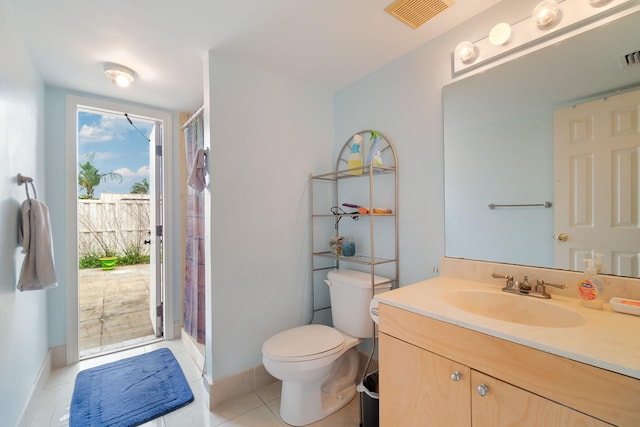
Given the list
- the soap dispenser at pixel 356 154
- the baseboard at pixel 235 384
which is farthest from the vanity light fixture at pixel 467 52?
the baseboard at pixel 235 384

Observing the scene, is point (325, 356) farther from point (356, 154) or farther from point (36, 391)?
point (36, 391)

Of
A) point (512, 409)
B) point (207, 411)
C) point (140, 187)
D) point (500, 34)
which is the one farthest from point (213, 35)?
point (140, 187)

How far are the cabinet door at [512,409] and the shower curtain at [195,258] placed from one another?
6.44ft

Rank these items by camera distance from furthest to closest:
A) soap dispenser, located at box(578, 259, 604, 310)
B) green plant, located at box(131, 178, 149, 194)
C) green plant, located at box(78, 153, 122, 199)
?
green plant, located at box(131, 178, 149, 194), green plant, located at box(78, 153, 122, 199), soap dispenser, located at box(578, 259, 604, 310)

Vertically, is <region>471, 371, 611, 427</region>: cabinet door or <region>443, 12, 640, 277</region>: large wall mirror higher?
<region>443, 12, 640, 277</region>: large wall mirror

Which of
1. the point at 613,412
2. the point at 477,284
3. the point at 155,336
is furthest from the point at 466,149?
the point at 155,336

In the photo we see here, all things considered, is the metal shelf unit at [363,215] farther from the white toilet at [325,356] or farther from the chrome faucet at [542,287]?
the chrome faucet at [542,287]

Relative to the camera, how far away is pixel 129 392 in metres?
1.86

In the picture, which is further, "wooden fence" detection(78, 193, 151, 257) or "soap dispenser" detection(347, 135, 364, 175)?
"wooden fence" detection(78, 193, 151, 257)

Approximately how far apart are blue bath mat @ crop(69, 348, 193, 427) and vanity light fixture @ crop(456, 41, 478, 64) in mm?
2634

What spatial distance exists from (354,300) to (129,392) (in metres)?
1.66

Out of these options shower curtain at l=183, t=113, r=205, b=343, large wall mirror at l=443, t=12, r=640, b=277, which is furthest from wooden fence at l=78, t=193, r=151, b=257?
large wall mirror at l=443, t=12, r=640, b=277

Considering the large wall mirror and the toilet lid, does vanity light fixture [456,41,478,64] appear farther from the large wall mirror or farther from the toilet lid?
the toilet lid

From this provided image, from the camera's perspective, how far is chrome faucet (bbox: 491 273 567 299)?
115 centimetres
